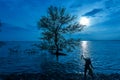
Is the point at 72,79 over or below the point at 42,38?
below

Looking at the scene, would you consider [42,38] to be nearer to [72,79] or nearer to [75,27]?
[75,27]

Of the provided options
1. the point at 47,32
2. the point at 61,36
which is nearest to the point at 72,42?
the point at 61,36

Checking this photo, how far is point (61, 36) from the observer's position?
189ft

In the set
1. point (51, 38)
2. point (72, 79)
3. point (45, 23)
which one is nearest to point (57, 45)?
point (51, 38)

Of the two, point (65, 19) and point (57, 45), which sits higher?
point (65, 19)

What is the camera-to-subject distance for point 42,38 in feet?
190

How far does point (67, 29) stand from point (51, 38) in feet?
17.9

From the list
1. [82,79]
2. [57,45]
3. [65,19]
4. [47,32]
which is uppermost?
[65,19]

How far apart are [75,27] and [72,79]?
119 feet

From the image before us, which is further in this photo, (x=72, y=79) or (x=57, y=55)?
(x=57, y=55)

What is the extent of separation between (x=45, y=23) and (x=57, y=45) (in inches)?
291

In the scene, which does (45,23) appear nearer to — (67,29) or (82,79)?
(67,29)

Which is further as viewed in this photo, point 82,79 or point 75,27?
point 75,27

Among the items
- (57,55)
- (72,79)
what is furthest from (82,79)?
(57,55)
